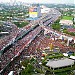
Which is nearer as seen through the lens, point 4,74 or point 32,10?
point 4,74

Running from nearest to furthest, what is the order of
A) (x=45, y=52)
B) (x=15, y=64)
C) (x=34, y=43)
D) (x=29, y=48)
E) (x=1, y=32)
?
(x=15, y=64) → (x=45, y=52) → (x=29, y=48) → (x=34, y=43) → (x=1, y=32)

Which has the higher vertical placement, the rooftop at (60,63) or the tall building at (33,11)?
the tall building at (33,11)

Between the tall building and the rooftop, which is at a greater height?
the tall building

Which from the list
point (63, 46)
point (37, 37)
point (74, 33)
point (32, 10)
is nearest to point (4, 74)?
point (63, 46)

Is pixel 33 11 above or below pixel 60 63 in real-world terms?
above

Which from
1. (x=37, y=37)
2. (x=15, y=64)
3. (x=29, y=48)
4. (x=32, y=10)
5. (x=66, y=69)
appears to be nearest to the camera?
(x=66, y=69)

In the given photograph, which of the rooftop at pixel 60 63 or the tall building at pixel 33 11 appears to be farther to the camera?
the tall building at pixel 33 11

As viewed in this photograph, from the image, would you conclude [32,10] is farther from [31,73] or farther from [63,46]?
[31,73]

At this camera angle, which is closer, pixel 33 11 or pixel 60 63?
pixel 60 63

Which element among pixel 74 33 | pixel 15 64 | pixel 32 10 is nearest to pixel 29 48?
pixel 15 64

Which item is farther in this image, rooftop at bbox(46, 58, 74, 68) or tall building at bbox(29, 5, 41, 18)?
tall building at bbox(29, 5, 41, 18)
